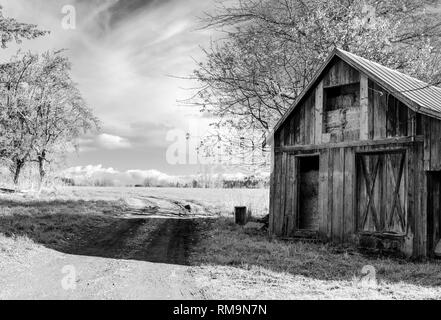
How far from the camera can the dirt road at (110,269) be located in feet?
29.2

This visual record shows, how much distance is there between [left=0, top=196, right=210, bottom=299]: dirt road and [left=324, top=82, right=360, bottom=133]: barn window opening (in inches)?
254

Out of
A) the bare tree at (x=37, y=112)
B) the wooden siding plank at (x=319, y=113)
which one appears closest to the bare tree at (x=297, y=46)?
the wooden siding plank at (x=319, y=113)

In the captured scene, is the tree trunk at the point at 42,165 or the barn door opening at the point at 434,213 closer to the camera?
the barn door opening at the point at 434,213

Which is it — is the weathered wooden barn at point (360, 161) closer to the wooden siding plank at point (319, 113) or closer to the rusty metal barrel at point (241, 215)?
the wooden siding plank at point (319, 113)

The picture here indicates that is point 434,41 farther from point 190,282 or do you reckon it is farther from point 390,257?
point 190,282

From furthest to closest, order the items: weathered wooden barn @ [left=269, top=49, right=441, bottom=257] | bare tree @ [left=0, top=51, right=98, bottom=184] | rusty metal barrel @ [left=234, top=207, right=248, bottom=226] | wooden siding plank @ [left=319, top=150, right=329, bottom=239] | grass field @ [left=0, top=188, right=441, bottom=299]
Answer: bare tree @ [left=0, top=51, right=98, bottom=184]
rusty metal barrel @ [left=234, top=207, right=248, bottom=226]
wooden siding plank @ [left=319, top=150, right=329, bottom=239]
weathered wooden barn @ [left=269, top=49, right=441, bottom=257]
grass field @ [left=0, top=188, right=441, bottom=299]

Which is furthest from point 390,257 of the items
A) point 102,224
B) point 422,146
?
point 102,224

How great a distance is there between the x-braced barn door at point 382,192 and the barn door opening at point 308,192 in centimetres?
223

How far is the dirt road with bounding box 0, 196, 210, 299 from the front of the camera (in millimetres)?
8891

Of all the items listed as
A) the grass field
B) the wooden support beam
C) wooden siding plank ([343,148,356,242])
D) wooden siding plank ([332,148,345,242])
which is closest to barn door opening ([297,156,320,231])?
wooden siding plank ([332,148,345,242])

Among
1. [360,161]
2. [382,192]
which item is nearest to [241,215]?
[360,161]

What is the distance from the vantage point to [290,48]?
794 inches

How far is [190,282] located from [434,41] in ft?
59.7

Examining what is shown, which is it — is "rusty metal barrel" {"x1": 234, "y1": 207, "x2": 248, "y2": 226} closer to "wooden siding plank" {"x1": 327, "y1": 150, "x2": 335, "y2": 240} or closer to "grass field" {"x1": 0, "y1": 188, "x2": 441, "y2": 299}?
"grass field" {"x1": 0, "y1": 188, "x2": 441, "y2": 299}
